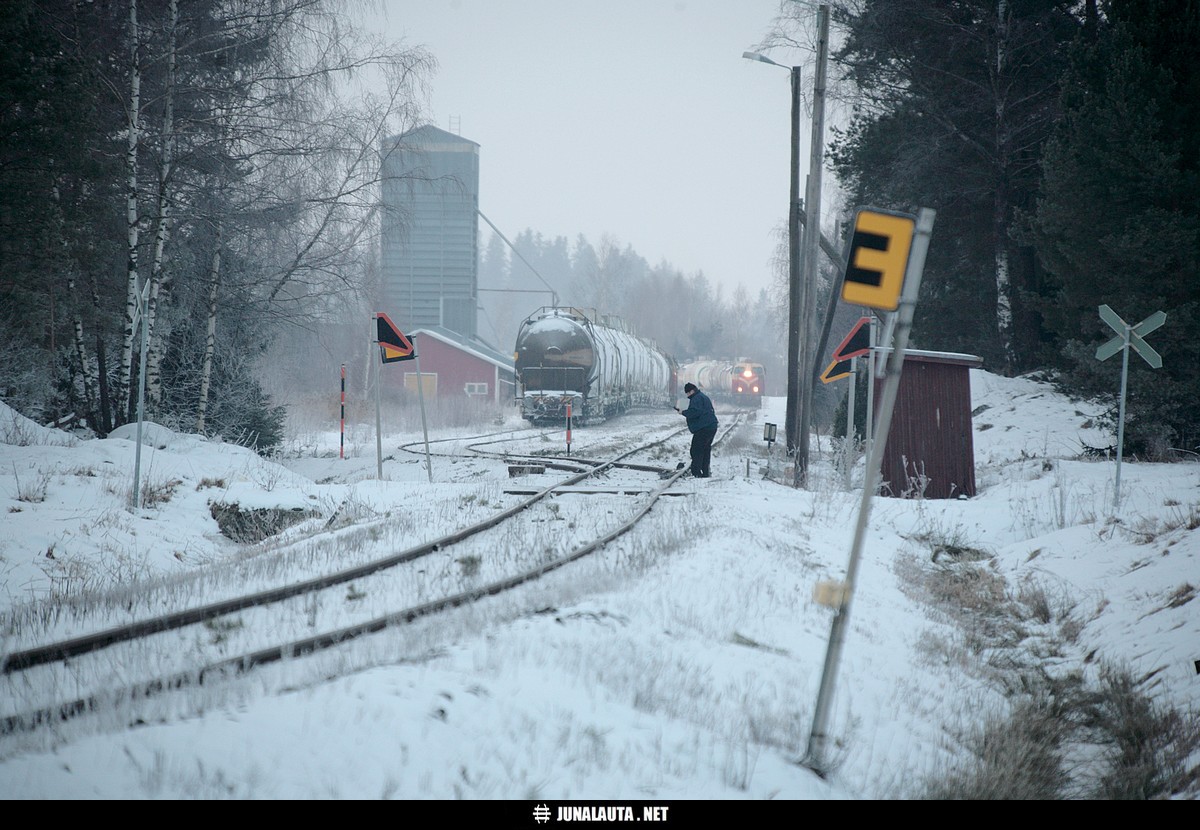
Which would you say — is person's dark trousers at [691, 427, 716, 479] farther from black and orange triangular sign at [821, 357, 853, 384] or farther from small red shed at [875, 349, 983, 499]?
small red shed at [875, 349, 983, 499]

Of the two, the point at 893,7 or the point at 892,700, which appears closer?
the point at 892,700

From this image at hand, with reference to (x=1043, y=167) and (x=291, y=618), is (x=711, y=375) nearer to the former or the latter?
(x=1043, y=167)

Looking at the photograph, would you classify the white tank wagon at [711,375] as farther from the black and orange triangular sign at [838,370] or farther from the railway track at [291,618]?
the railway track at [291,618]

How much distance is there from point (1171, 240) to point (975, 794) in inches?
526

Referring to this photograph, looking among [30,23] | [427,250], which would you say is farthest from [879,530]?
[427,250]

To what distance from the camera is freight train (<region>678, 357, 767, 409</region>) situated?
61312mm

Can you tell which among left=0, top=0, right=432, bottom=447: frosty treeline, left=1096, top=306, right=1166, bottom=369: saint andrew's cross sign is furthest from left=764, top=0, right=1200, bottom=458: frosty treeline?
left=0, top=0, right=432, bottom=447: frosty treeline

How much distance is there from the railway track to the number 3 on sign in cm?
323

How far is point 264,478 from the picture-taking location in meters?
12.5

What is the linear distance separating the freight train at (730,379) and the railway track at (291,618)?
5273 centimetres

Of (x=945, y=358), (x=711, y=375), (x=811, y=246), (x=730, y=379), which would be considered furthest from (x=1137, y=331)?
(x=711, y=375)

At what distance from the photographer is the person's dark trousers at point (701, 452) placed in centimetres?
1435
